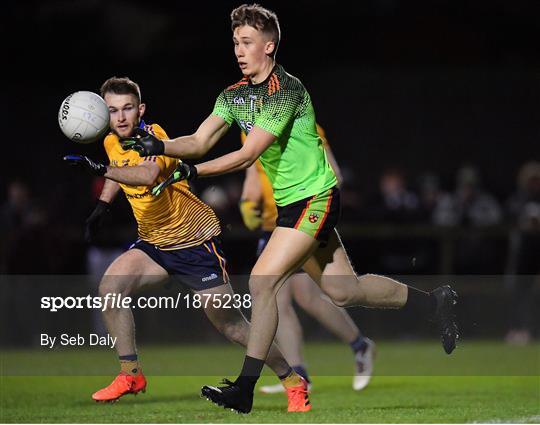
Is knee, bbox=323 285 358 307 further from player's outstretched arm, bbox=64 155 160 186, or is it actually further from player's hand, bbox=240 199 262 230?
player's hand, bbox=240 199 262 230

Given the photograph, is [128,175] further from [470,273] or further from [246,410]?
[470,273]

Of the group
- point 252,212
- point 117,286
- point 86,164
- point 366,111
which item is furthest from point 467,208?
point 86,164

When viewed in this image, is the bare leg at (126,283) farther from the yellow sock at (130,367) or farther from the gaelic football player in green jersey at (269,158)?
the gaelic football player in green jersey at (269,158)

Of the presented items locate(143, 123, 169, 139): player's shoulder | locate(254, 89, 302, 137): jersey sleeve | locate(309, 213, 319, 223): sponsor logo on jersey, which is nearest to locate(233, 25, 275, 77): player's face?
locate(254, 89, 302, 137): jersey sleeve

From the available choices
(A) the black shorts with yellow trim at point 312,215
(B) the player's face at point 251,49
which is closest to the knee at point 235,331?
(A) the black shorts with yellow trim at point 312,215

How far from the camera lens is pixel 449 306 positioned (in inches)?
392

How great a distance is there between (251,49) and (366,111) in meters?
10.5

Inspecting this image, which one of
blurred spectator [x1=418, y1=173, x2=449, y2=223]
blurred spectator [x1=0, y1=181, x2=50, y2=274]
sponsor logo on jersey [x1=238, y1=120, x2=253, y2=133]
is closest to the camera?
sponsor logo on jersey [x1=238, y1=120, x2=253, y2=133]

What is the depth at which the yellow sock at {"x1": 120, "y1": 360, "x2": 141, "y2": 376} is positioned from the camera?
9.89 m

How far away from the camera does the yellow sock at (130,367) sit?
989 cm

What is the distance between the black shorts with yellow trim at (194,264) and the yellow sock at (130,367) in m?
0.67

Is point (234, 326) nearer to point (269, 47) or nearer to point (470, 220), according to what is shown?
point (269, 47)

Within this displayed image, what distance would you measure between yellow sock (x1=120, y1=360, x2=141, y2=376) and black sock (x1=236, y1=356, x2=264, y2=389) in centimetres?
137

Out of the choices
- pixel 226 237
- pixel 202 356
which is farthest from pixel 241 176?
pixel 202 356
